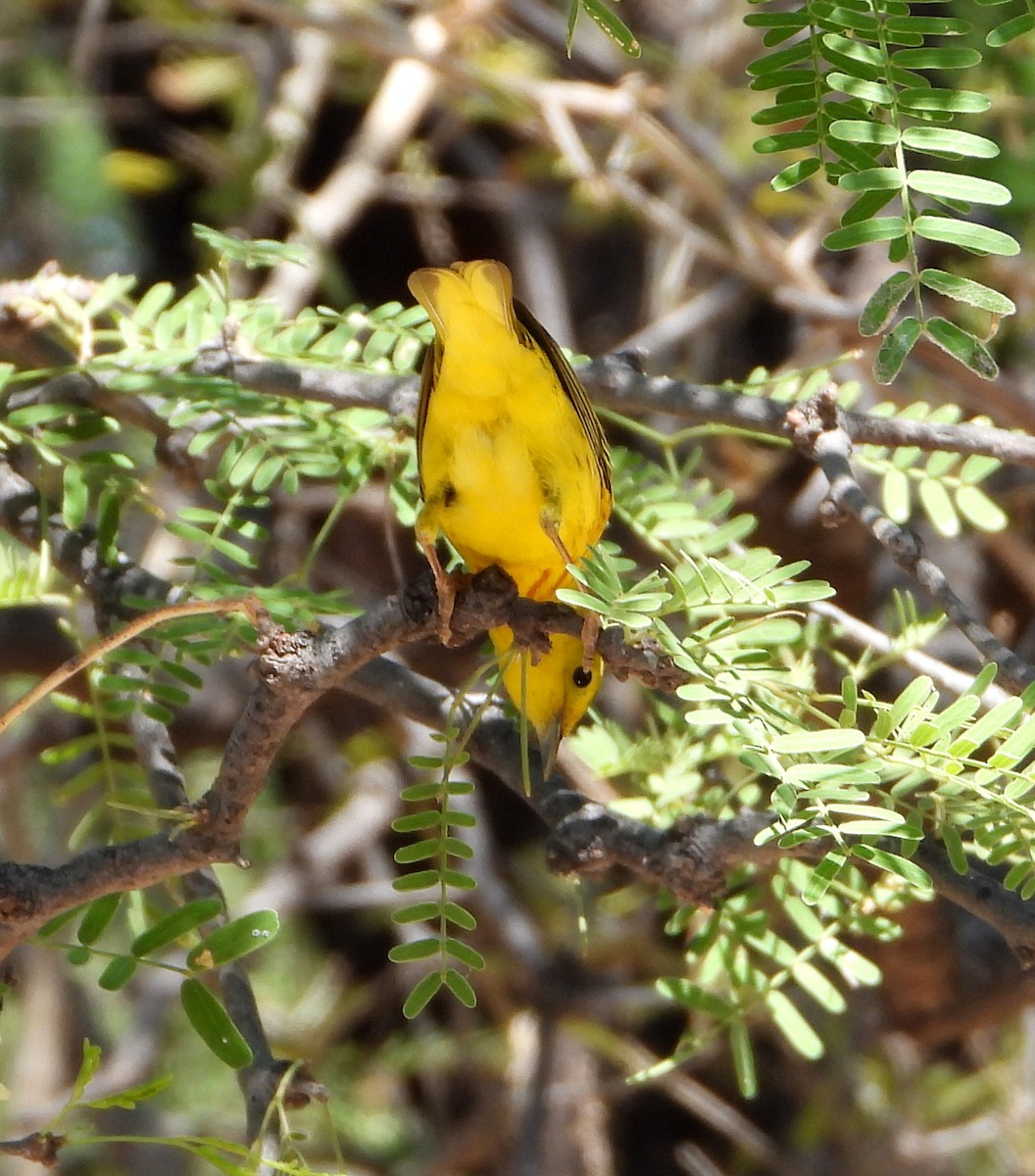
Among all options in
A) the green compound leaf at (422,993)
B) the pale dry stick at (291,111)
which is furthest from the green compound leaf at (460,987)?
the pale dry stick at (291,111)

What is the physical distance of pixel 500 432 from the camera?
1.85 metres

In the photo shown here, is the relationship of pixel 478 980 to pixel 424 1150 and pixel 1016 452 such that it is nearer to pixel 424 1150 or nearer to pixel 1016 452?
pixel 424 1150

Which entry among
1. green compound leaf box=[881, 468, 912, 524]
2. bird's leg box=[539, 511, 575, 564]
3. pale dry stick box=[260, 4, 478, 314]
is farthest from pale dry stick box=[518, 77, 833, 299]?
bird's leg box=[539, 511, 575, 564]

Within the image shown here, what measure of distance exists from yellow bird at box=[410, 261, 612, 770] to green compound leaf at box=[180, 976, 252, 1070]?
544 mm

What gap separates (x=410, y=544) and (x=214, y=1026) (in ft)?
8.57

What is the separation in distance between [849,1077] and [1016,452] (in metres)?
2.30

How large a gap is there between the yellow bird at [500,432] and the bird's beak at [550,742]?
0.18 meters

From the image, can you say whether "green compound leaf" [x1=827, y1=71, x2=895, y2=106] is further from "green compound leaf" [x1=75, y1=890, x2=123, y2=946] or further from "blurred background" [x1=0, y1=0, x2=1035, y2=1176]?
"blurred background" [x1=0, y1=0, x2=1035, y2=1176]

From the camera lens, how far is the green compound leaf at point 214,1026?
1428 millimetres

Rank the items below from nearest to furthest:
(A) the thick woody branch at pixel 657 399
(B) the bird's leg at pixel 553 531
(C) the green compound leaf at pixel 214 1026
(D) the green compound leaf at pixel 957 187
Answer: (D) the green compound leaf at pixel 957 187 → (C) the green compound leaf at pixel 214 1026 → (A) the thick woody branch at pixel 657 399 → (B) the bird's leg at pixel 553 531

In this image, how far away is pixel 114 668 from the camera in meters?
1.95

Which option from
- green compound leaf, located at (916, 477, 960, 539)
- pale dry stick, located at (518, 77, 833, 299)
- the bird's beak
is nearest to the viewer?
the bird's beak

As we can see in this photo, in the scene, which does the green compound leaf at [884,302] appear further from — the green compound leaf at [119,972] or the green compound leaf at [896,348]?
the green compound leaf at [119,972]

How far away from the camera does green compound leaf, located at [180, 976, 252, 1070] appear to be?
143cm
